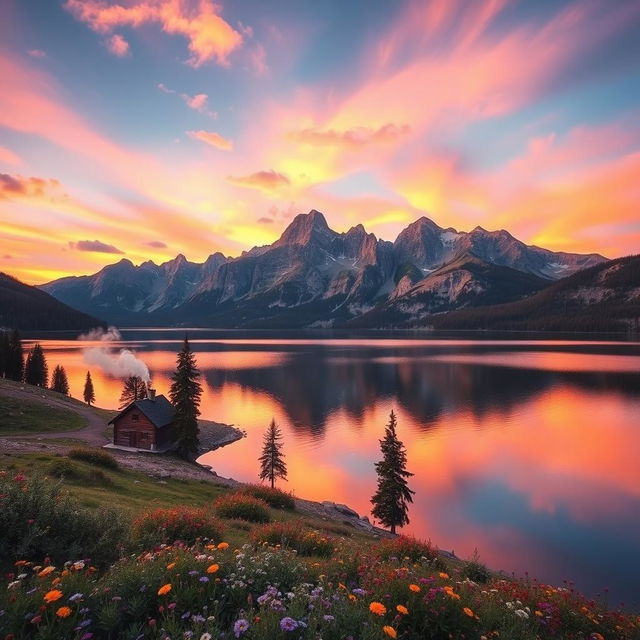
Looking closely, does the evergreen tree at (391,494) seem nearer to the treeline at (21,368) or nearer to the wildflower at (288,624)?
the wildflower at (288,624)

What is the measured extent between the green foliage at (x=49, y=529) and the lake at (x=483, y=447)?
3187 cm

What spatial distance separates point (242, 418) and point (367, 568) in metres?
77.5

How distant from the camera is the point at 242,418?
84.2 meters

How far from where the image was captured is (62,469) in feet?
99.0

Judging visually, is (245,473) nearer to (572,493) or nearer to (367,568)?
(572,493)

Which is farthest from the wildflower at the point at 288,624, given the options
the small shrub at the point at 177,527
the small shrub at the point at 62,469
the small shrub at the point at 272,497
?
the small shrub at the point at 62,469

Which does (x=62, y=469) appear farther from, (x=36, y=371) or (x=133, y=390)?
(x=36, y=371)

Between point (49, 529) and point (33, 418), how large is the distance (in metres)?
58.5

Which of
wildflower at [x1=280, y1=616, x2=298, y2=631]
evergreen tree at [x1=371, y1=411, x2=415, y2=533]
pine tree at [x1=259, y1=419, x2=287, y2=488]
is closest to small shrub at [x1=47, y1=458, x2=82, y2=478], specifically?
pine tree at [x1=259, y1=419, x2=287, y2=488]

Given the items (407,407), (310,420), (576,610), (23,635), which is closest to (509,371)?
(407,407)

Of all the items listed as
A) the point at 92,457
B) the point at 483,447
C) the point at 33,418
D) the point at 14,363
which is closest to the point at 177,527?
the point at 92,457

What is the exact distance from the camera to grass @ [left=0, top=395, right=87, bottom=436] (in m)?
53.9

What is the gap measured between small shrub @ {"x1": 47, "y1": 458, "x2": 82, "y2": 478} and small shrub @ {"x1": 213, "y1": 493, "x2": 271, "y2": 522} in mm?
13827

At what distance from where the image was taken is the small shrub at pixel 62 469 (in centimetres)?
2962
